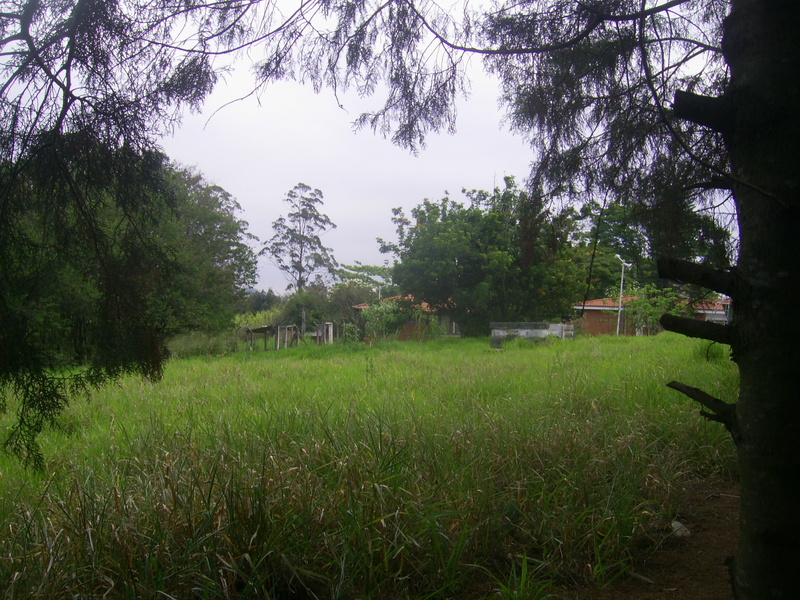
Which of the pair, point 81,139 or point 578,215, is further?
point 578,215

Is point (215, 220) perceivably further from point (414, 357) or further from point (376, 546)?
point (376, 546)

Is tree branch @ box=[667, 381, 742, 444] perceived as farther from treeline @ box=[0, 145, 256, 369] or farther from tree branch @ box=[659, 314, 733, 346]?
treeline @ box=[0, 145, 256, 369]

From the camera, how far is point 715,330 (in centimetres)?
163

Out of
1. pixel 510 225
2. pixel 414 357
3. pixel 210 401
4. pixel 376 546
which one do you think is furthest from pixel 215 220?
pixel 376 546

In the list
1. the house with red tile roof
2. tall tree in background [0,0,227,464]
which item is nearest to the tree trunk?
tall tree in background [0,0,227,464]

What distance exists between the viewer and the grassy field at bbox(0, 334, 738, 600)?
6.52 feet

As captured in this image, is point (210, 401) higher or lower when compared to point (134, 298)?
lower

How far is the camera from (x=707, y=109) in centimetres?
159

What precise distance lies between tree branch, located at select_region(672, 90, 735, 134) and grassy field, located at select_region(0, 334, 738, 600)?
1514 millimetres

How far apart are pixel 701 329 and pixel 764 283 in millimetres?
211

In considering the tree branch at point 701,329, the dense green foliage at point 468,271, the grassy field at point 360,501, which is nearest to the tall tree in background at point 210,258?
the dense green foliage at point 468,271

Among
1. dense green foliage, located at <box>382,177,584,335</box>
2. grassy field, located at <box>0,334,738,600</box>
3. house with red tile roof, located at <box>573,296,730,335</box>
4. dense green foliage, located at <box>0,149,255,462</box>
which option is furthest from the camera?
house with red tile roof, located at <box>573,296,730,335</box>

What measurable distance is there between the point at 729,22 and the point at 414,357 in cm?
882

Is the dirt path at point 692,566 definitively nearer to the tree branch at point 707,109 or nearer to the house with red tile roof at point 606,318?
the tree branch at point 707,109
